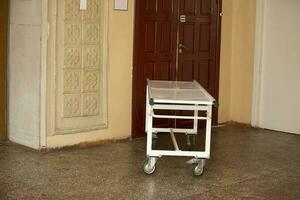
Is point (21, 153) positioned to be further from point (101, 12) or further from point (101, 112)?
point (101, 12)

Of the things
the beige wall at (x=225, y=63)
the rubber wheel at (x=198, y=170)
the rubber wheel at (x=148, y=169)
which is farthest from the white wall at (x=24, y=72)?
the beige wall at (x=225, y=63)

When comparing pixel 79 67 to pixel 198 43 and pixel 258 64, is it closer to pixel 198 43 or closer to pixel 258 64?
pixel 198 43

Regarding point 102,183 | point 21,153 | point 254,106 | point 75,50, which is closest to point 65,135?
point 21,153

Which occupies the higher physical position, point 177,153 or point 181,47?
point 181,47

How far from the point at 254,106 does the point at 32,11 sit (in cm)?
336

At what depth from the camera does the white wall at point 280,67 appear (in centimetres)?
752

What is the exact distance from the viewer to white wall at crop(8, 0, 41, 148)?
620cm

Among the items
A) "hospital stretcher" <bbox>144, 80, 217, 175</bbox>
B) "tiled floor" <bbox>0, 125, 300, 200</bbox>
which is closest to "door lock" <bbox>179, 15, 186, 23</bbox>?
"tiled floor" <bbox>0, 125, 300, 200</bbox>

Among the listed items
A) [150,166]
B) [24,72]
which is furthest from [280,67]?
[24,72]

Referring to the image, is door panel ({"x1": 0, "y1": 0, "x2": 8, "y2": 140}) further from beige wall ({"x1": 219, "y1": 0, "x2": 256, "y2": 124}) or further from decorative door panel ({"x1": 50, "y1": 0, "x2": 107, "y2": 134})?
beige wall ({"x1": 219, "y1": 0, "x2": 256, "y2": 124})

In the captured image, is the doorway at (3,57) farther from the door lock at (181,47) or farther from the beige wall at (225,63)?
the beige wall at (225,63)

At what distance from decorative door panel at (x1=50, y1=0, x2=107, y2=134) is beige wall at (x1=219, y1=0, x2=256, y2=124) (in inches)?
81.1

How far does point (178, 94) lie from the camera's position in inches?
223

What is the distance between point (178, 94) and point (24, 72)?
1791 mm
